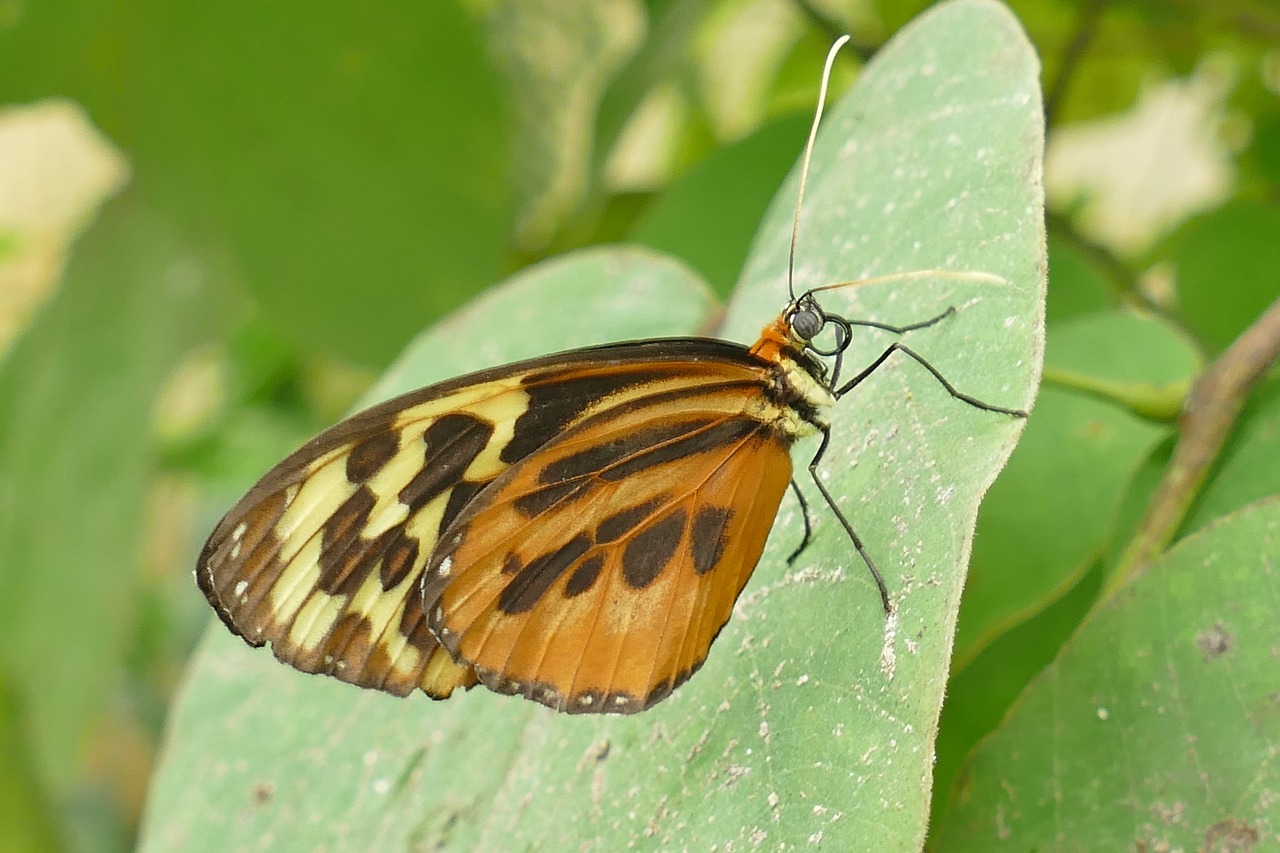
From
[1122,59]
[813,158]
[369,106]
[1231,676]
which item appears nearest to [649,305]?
[813,158]

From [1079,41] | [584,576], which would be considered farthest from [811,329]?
[1079,41]

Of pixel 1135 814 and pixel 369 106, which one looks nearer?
pixel 1135 814

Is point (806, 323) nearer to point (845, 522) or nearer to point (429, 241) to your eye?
point (845, 522)

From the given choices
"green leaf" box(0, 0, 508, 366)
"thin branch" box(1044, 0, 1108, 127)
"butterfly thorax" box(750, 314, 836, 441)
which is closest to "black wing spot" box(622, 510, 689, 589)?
"butterfly thorax" box(750, 314, 836, 441)

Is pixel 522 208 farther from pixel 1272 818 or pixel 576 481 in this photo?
pixel 1272 818

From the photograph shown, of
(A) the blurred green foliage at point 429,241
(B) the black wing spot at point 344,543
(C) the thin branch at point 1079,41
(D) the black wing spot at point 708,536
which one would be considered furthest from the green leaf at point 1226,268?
(B) the black wing spot at point 344,543

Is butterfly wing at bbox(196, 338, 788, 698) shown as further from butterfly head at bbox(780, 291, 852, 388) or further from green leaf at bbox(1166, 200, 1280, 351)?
green leaf at bbox(1166, 200, 1280, 351)
